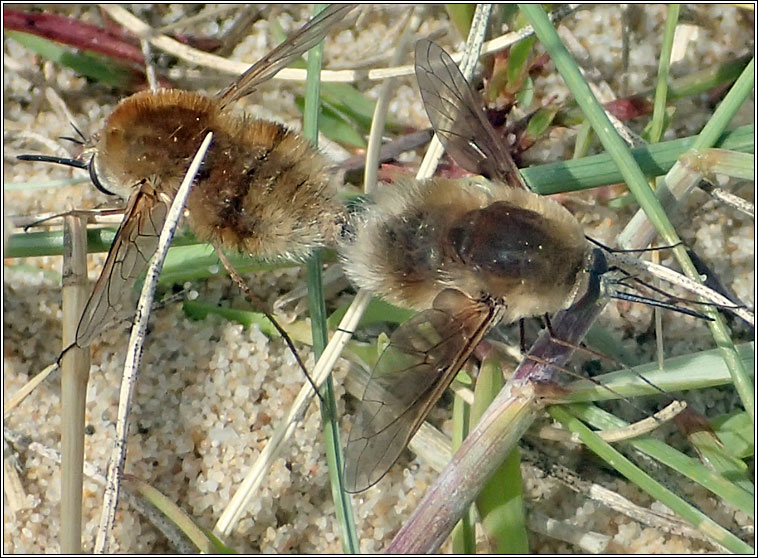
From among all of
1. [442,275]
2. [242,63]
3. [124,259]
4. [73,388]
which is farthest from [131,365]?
[242,63]

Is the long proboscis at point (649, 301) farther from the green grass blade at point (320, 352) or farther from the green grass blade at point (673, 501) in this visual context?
the green grass blade at point (320, 352)

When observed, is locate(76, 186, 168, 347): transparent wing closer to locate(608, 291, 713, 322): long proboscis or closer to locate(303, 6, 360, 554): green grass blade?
locate(303, 6, 360, 554): green grass blade

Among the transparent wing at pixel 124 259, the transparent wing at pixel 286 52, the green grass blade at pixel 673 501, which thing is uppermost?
the transparent wing at pixel 286 52

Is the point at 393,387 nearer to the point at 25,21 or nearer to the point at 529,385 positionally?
the point at 529,385

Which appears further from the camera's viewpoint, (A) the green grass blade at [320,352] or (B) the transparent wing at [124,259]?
(A) the green grass blade at [320,352]

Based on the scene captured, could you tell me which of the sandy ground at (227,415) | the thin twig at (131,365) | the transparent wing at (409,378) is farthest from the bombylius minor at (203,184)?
the sandy ground at (227,415)

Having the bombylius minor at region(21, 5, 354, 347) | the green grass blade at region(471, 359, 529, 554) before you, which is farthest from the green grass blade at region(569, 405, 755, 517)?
the bombylius minor at region(21, 5, 354, 347)
